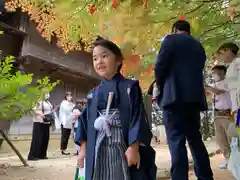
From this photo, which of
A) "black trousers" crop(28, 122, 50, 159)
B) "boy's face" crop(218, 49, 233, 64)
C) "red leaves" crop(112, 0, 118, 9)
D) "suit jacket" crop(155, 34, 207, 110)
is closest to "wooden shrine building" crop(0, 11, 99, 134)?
"black trousers" crop(28, 122, 50, 159)

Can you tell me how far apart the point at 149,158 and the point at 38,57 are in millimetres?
10349

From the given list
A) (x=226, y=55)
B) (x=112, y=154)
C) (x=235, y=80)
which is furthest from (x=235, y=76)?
(x=112, y=154)

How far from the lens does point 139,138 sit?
2074mm

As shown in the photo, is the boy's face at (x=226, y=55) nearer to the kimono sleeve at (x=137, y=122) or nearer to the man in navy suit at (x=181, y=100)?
the man in navy suit at (x=181, y=100)

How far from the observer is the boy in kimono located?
2.13m

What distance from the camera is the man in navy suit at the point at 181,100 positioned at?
2.96 metres

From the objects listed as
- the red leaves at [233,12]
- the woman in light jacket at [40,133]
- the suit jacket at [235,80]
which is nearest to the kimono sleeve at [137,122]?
the suit jacket at [235,80]

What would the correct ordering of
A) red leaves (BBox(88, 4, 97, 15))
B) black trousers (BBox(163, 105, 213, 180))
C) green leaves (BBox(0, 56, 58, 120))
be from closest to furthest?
black trousers (BBox(163, 105, 213, 180)) < red leaves (BBox(88, 4, 97, 15)) < green leaves (BBox(0, 56, 58, 120))

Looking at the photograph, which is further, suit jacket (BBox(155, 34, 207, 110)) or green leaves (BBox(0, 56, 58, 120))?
green leaves (BBox(0, 56, 58, 120))

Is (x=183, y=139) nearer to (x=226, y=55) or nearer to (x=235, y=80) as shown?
(x=235, y=80)

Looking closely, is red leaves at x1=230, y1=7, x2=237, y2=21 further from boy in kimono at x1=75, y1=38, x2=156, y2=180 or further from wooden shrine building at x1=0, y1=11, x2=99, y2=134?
wooden shrine building at x1=0, y1=11, x2=99, y2=134

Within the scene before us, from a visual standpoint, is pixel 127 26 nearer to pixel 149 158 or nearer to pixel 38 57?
pixel 149 158

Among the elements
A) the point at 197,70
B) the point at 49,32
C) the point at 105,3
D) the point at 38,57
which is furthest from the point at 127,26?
the point at 38,57

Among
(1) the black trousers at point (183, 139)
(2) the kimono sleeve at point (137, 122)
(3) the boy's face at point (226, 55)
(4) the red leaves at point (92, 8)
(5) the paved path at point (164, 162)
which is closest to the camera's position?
(2) the kimono sleeve at point (137, 122)
